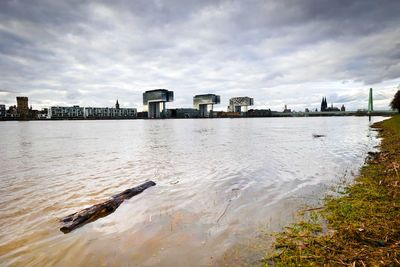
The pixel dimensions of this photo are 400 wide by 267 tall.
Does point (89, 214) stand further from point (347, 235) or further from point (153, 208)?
point (347, 235)

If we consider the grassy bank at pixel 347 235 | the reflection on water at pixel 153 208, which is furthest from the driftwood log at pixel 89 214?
the grassy bank at pixel 347 235

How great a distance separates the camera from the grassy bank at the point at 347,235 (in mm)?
3934

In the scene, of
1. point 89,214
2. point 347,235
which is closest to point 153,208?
point 89,214

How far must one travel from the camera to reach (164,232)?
584cm

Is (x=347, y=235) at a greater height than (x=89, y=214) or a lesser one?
greater

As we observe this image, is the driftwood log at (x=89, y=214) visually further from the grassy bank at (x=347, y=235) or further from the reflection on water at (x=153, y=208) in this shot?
the grassy bank at (x=347, y=235)

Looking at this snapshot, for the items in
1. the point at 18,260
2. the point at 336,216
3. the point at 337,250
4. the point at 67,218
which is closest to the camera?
the point at 337,250

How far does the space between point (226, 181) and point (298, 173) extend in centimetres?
440

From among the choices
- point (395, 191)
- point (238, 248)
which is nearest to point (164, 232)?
point (238, 248)

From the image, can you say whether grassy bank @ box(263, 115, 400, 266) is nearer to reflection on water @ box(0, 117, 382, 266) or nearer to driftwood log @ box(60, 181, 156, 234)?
reflection on water @ box(0, 117, 382, 266)

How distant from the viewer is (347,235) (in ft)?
15.6

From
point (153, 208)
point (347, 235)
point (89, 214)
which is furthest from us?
point (153, 208)

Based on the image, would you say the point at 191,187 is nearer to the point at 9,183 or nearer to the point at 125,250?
the point at 125,250

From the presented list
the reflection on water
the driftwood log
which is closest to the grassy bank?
the reflection on water
